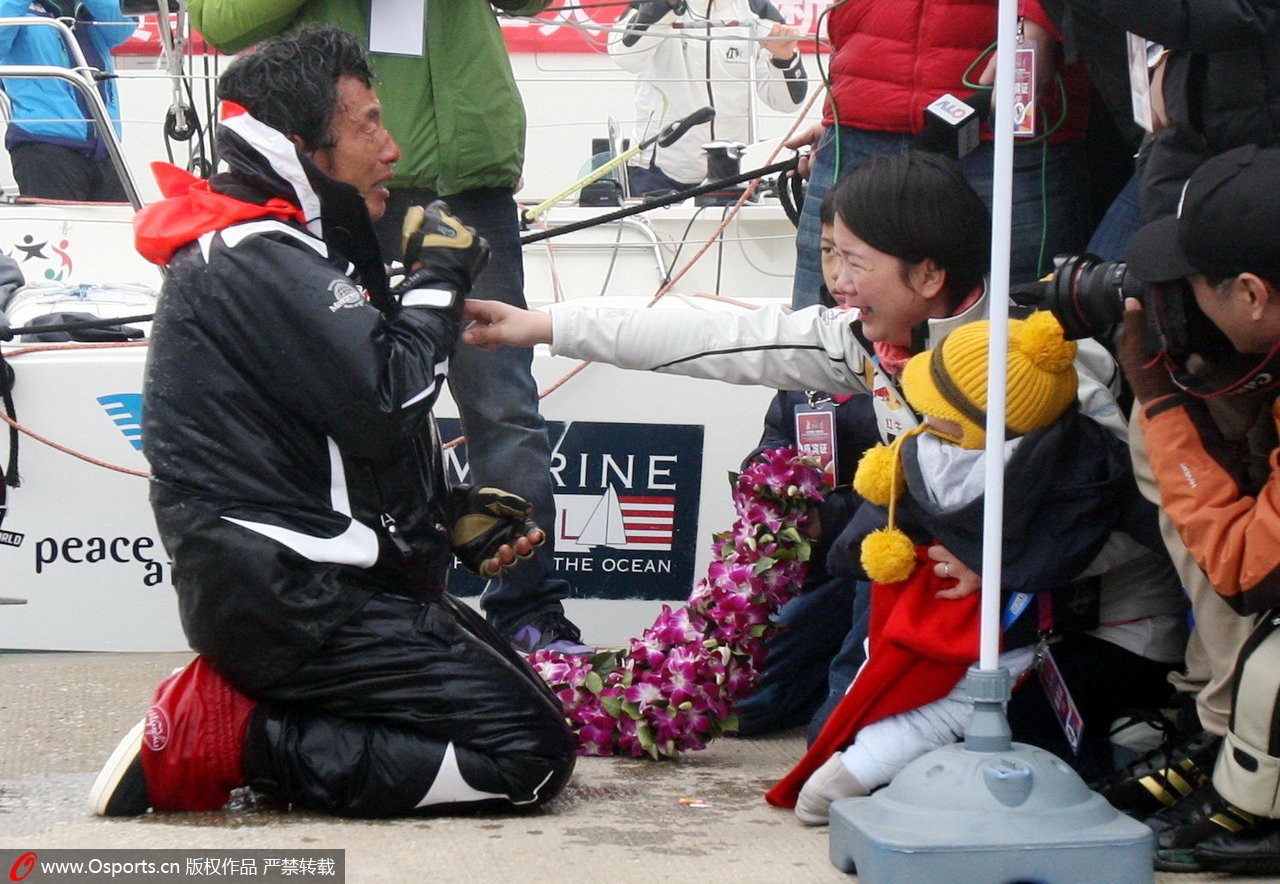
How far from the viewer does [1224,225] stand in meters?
2.46

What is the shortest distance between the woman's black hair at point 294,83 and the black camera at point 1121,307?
1341mm

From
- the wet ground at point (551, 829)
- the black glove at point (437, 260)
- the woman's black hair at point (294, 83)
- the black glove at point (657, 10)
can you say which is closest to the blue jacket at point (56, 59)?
the black glove at point (657, 10)

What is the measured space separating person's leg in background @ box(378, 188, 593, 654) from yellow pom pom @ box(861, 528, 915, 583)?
1.24 m

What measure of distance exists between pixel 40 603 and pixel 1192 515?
10.8 ft

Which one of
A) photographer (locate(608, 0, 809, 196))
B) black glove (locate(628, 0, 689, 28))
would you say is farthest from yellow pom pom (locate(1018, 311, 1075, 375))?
photographer (locate(608, 0, 809, 196))

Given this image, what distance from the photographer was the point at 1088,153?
3.80 meters

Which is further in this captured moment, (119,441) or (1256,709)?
(119,441)

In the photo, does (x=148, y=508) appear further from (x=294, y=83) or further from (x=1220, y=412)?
(x=1220, y=412)

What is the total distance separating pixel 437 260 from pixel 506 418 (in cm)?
99

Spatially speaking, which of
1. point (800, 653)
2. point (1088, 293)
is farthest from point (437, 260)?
point (800, 653)

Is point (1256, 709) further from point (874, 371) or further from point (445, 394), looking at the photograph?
Result: point (445, 394)

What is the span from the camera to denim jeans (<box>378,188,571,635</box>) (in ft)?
13.2

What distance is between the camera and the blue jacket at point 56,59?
6.64 m

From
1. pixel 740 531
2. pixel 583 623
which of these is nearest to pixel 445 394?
pixel 583 623
